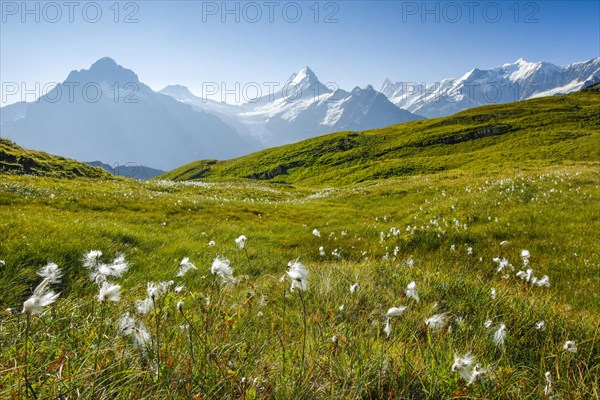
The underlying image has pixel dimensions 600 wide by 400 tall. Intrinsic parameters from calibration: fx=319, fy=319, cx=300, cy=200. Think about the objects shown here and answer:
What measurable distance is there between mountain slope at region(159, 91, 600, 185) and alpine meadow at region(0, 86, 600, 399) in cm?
4737

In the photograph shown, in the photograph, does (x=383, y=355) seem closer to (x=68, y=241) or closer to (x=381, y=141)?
(x=68, y=241)

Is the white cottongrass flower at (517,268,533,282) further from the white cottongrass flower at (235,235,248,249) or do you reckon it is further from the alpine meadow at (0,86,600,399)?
the white cottongrass flower at (235,235,248,249)

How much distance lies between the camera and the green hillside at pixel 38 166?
33.6m

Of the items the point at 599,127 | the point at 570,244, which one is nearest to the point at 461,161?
the point at 599,127

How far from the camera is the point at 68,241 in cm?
751

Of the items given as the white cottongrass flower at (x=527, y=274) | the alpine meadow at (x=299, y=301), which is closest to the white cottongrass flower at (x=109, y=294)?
the alpine meadow at (x=299, y=301)

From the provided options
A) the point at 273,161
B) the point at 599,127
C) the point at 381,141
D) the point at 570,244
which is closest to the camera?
the point at 570,244

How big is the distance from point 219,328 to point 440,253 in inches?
329

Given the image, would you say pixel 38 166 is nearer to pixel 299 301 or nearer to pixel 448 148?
pixel 299 301

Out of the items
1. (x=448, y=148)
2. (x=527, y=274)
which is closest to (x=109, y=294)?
(x=527, y=274)

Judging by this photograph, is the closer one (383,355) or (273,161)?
(383,355)

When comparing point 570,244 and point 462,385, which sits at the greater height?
point 462,385

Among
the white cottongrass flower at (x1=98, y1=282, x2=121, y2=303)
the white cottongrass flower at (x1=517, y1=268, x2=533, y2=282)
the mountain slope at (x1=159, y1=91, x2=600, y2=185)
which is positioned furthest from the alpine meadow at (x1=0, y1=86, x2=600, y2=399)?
the mountain slope at (x1=159, y1=91, x2=600, y2=185)

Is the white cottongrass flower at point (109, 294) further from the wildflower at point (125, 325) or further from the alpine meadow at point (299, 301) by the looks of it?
the wildflower at point (125, 325)
